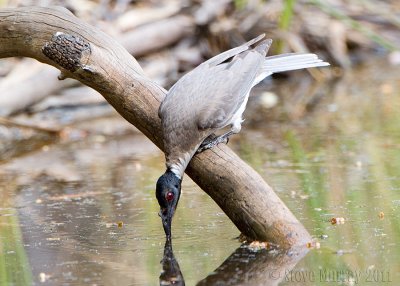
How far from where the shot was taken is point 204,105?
5.49 metres

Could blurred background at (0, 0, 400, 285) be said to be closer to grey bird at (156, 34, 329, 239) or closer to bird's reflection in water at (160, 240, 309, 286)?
bird's reflection in water at (160, 240, 309, 286)

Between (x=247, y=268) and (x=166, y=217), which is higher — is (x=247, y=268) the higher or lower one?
the lower one

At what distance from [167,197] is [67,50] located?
103cm

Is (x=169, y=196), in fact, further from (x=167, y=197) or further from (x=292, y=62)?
(x=292, y=62)

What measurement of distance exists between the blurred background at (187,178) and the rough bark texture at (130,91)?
21cm

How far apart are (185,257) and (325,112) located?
5452 millimetres

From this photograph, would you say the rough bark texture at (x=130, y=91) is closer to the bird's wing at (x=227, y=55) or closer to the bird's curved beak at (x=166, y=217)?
the bird's curved beak at (x=166, y=217)

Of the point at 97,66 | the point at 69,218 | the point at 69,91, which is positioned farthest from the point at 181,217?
the point at 69,91

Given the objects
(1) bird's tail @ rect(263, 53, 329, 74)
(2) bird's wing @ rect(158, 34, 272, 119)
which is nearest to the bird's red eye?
(2) bird's wing @ rect(158, 34, 272, 119)

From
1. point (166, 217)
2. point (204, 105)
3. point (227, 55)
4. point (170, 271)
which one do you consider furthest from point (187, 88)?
point (170, 271)

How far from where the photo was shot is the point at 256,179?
497 centimetres

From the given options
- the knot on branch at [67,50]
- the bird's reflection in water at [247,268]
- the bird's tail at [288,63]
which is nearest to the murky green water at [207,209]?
the bird's reflection in water at [247,268]

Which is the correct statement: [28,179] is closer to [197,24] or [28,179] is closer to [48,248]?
[48,248]

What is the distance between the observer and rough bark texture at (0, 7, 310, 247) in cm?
494
